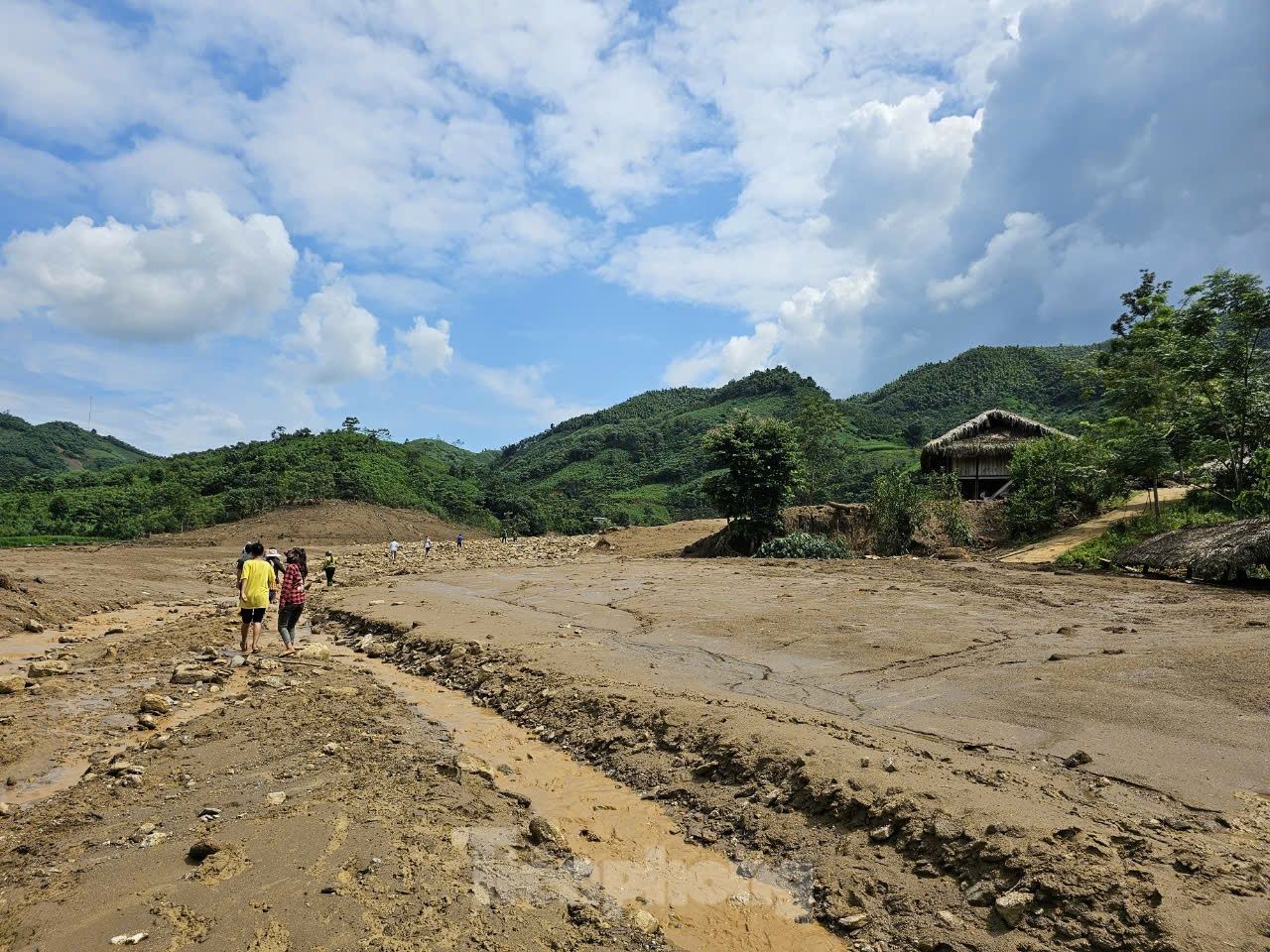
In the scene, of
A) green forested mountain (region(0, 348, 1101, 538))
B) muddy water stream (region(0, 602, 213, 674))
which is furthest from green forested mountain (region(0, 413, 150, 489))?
muddy water stream (region(0, 602, 213, 674))

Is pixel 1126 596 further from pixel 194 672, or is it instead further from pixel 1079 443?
pixel 194 672

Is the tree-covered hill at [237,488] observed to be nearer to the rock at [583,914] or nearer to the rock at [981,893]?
the rock at [583,914]

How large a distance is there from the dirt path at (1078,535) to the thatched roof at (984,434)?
723 cm

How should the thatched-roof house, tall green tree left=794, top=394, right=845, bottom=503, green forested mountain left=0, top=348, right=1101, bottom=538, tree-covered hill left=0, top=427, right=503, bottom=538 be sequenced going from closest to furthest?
1. the thatched-roof house
2. tall green tree left=794, top=394, right=845, bottom=503
3. tree-covered hill left=0, top=427, right=503, bottom=538
4. green forested mountain left=0, top=348, right=1101, bottom=538

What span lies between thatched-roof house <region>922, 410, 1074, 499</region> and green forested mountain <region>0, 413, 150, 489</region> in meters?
87.3

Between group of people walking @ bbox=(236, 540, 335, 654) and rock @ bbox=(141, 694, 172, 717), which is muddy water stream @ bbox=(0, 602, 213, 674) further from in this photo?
rock @ bbox=(141, 694, 172, 717)

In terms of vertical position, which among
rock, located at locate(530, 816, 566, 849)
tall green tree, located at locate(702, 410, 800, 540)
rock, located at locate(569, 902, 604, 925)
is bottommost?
rock, located at locate(569, 902, 604, 925)

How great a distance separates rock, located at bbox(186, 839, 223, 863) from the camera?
12.7 feet

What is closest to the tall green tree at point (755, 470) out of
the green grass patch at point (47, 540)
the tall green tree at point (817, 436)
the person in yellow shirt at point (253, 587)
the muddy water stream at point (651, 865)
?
the tall green tree at point (817, 436)

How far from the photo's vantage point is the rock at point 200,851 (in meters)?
3.86

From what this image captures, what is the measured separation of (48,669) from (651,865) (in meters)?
8.79

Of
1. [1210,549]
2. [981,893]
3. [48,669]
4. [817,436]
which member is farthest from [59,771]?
[817,436]

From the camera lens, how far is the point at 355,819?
14.2 ft

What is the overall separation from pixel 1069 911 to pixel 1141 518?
54.5 ft
